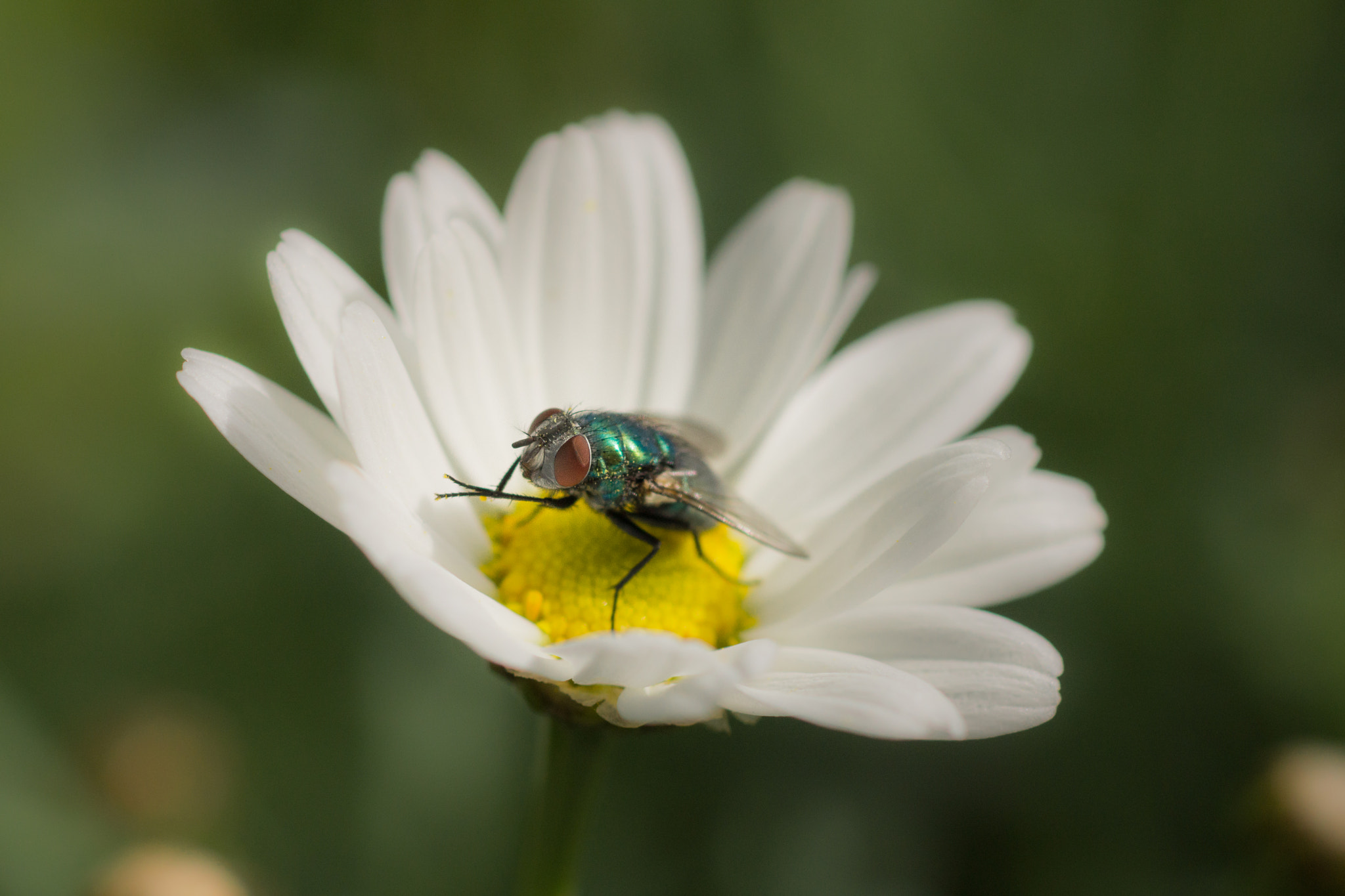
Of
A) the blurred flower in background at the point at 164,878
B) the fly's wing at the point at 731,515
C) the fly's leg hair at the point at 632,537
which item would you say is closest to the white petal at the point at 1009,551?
the fly's wing at the point at 731,515

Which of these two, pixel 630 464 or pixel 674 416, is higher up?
pixel 630 464

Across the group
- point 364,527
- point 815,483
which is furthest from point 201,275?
point 364,527

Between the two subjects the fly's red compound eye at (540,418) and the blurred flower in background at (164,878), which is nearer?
the blurred flower in background at (164,878)

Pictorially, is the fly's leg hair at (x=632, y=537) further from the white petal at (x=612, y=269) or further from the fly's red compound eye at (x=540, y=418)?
the white petal at (x=612, y=269)

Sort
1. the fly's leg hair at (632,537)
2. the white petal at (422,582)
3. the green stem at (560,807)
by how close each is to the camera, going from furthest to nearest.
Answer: the fly's leg hair at (632,537), the green stem at (560,807), the white petal at (422,582)

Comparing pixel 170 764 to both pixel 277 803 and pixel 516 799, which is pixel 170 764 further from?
pixel 516 799

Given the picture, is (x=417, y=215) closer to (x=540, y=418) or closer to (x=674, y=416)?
(x=540, y=418)

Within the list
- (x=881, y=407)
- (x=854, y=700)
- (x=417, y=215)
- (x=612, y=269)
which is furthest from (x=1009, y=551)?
(x=417, y=215)
